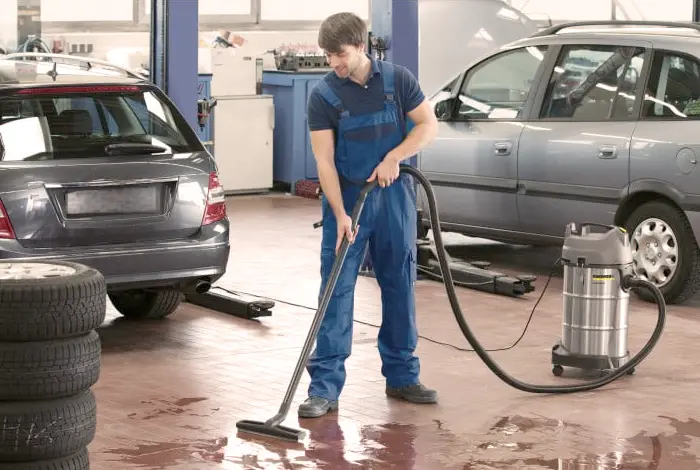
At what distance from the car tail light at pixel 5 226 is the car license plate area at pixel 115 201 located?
34 centimetres

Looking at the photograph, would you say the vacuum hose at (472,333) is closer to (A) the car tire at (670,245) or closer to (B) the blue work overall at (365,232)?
(B) the blue work overall at (365,232)

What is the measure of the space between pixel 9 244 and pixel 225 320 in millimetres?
2082

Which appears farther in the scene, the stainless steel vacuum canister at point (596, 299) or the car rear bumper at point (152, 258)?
the car rear bumper at point (152, 258)

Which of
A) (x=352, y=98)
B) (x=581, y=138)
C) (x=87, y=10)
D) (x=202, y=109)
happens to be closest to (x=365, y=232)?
(x=352, y=98)

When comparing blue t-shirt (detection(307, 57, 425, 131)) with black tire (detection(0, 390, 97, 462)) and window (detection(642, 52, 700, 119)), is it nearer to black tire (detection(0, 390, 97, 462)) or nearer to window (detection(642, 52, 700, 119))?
black tire (detection(0, 390, 97, 462))

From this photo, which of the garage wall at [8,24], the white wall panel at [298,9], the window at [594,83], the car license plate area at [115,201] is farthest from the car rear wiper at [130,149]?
the white wall panel at [298,9]

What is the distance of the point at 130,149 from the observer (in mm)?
8844

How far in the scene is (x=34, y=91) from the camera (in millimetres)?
8805

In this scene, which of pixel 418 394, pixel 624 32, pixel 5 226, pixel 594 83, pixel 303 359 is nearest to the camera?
pixel 303 359

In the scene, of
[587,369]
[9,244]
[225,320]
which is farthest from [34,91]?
[587,369]

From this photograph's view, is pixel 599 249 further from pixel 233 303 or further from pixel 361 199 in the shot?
pixel 233 303

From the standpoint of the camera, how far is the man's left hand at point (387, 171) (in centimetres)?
722

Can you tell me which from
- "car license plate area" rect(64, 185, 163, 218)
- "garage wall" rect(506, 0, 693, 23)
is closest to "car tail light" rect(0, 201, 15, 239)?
"car license plate area" rect(64, 185, 163, 218)

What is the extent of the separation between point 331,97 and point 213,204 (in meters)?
1.84
